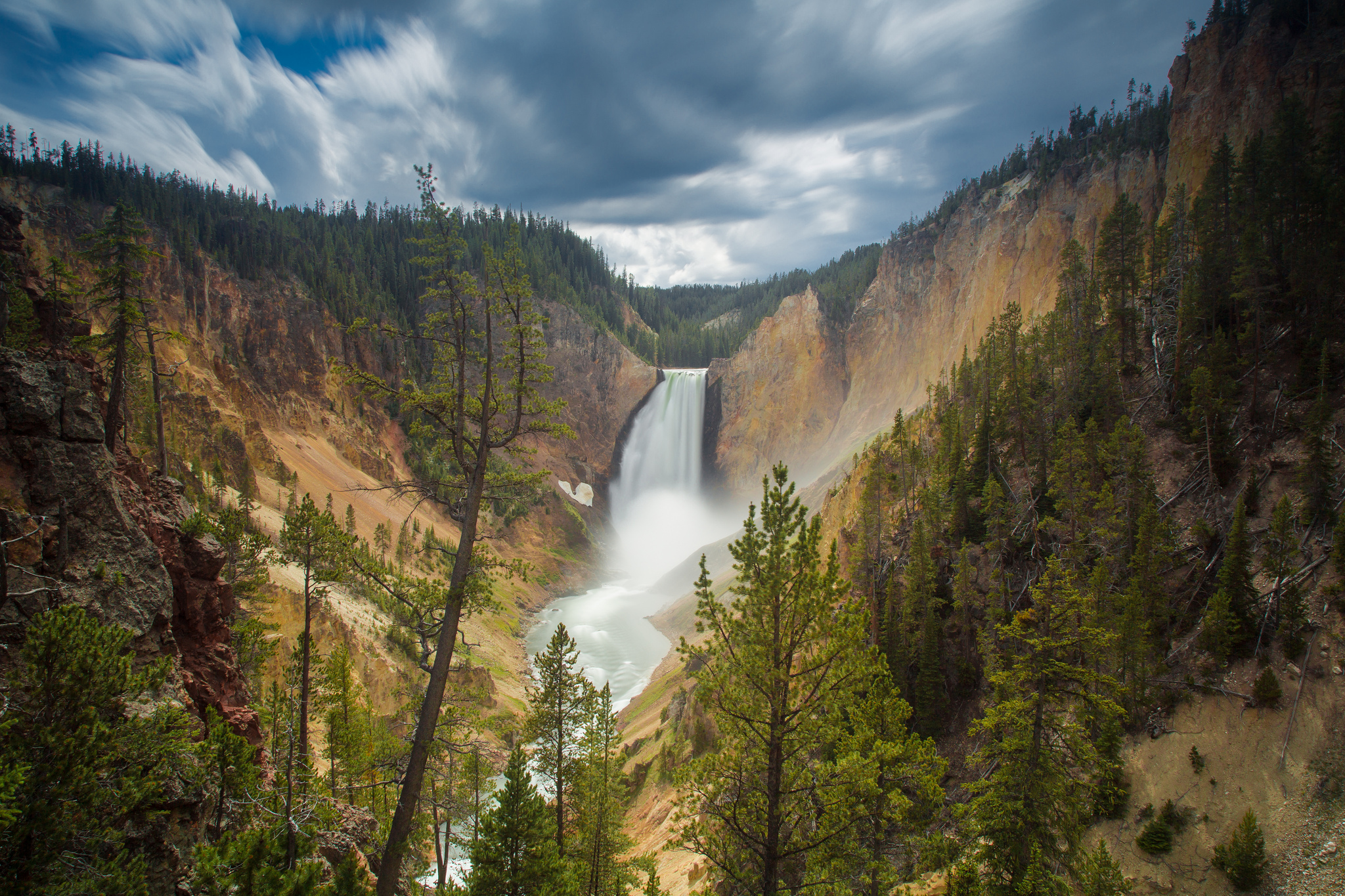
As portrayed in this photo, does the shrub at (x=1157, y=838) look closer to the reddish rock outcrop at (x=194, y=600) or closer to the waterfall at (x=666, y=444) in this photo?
the reddish rock outcrop at (x=194, y=600)

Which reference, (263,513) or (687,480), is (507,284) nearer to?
(263,513)

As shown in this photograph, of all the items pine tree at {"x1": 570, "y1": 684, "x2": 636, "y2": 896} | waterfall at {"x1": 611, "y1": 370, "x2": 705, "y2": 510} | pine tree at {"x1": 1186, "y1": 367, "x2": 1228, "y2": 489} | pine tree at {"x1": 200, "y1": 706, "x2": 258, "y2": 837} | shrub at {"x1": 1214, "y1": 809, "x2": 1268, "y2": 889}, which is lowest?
shrub at {"x1": 1214, "y1": 809, "x2": 1268, "y2": 889}

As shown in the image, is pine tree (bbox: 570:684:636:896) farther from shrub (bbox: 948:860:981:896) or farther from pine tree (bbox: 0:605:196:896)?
pine tree (bbox: 0:605:196:896)

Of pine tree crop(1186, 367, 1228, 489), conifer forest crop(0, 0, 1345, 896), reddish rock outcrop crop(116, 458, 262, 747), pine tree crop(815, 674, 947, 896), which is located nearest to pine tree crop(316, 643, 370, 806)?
conifer forest crop(0, 0, 1345, 896)

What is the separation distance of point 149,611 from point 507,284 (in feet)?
25.2

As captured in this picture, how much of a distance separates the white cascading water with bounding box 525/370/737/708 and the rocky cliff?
6.22 metres

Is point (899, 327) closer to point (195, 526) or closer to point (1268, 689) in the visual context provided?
point (1268, 689)

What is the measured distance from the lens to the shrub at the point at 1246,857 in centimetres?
1537

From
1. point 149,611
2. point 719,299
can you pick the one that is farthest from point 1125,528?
point 719,299

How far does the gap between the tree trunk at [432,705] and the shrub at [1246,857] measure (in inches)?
820

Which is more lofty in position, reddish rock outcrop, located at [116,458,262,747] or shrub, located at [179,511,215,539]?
shrub, located at [179,511,215,539]

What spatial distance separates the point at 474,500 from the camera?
8.71 meters

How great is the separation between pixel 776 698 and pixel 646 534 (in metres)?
78.0

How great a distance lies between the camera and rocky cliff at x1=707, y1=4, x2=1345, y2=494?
119 feet
